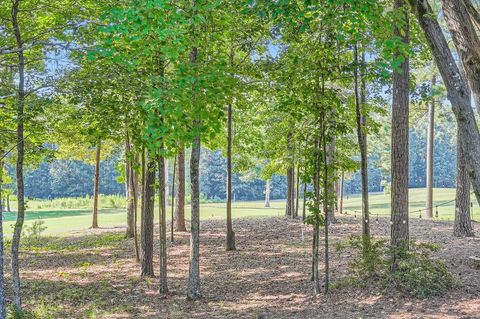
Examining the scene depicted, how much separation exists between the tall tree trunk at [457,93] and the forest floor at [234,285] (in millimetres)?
3098

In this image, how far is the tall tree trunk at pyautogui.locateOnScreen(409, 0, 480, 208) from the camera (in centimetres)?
370

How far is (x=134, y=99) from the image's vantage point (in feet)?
26.1

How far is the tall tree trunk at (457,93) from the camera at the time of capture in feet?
12.1

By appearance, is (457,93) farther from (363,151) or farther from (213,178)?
(213,178)

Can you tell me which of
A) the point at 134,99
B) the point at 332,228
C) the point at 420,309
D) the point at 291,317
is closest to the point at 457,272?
the point at 420,309

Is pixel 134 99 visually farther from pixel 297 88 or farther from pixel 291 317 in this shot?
pixel 291 317

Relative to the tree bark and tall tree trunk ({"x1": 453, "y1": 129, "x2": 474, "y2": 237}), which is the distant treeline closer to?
tall tree trunk ({"x1": 453, "y1": 129, "x2": 474, "y2": 237})

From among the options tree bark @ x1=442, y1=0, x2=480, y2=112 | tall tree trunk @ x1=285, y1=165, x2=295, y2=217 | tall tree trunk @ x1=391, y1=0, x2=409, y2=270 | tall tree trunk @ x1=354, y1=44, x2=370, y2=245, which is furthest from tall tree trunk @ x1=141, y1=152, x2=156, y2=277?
tall tree trunk @ x1=285, y1=165, x2=295, y2=217

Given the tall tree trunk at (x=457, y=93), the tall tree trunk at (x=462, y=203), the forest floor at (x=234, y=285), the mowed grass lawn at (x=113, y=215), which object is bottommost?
the mowed grass lawn at (x=113, y=215)

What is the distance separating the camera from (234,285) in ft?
29.5

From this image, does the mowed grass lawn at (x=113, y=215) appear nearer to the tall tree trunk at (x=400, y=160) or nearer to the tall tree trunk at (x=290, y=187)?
the tall tree trunk at (x=290, y=187)

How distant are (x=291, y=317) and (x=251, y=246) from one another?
7048 millimetres

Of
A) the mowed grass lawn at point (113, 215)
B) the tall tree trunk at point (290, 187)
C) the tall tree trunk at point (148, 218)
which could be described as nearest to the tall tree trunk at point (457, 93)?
the tall tree trunk at point (148, 218)

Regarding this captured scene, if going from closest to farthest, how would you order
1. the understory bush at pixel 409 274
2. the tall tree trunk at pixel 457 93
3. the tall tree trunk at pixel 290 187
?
the tall tree trunk at pixel 457 93, the understory bush at pixel 409 274, the tall tree trunk at pixel 290 187
